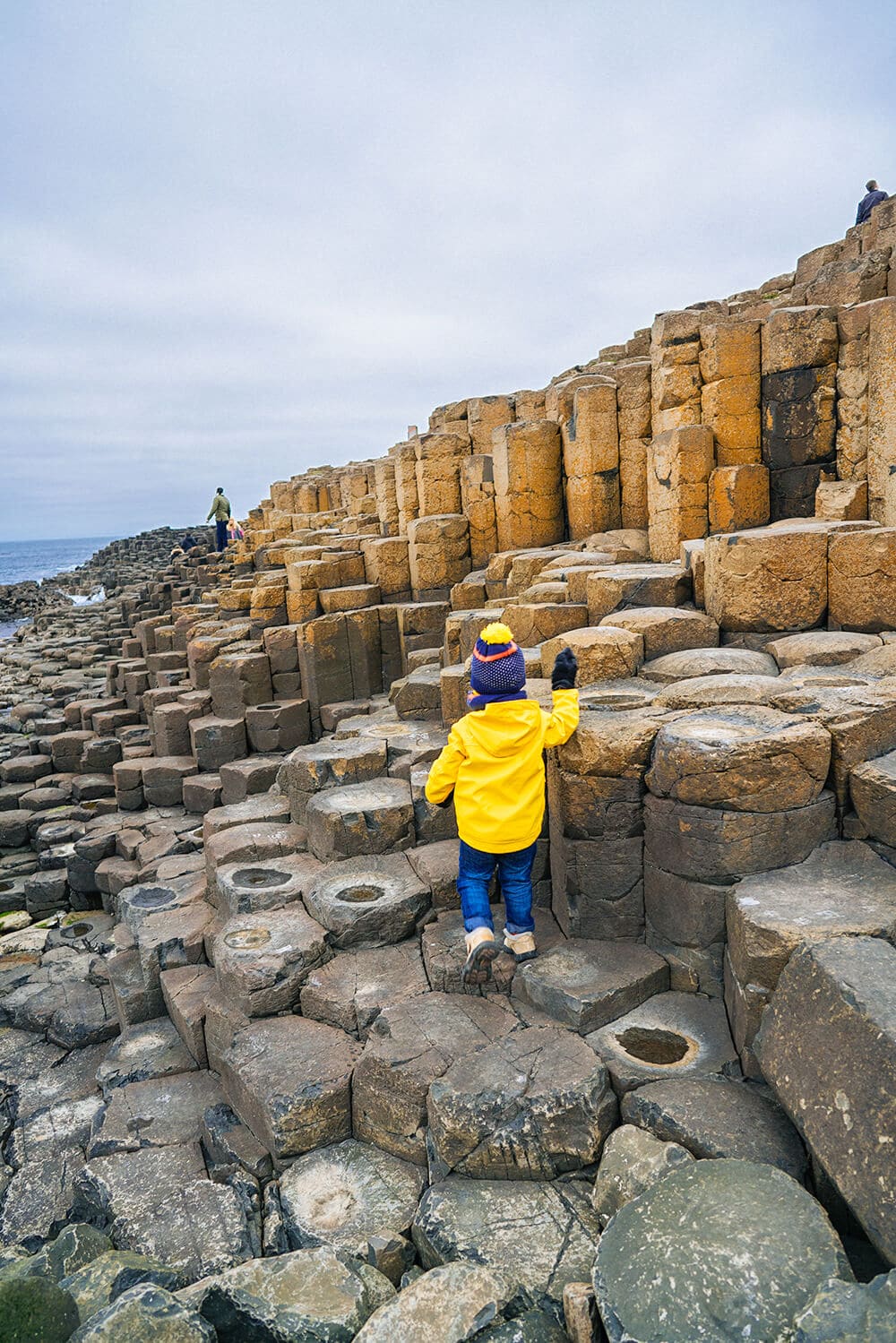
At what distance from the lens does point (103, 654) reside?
25.4 metres

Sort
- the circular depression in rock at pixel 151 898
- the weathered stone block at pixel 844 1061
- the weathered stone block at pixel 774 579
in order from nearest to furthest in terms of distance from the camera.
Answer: the weathered stone block at pixel 844 1061, the weathered stone block at pixel 774 579, the circular depression in rock at pixel 151 898

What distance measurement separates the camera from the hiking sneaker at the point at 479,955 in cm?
488

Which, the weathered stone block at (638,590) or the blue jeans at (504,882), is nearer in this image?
the blue jeans at (504,882)

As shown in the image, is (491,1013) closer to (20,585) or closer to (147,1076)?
(147,1076)

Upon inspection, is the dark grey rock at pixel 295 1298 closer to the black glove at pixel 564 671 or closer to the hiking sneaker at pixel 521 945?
the hiking sneaker at pixel 521 945

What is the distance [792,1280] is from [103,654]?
83.7 ft

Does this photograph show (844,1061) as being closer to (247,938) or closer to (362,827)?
(247,938)

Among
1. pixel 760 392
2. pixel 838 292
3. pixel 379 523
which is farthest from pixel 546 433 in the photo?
pixel 379 523

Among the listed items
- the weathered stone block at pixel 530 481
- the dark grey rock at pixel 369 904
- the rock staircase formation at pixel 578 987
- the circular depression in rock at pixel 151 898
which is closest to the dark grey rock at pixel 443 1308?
the rock staircase formation at pixel 578 987

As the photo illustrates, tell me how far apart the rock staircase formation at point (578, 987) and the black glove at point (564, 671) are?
1.32ft

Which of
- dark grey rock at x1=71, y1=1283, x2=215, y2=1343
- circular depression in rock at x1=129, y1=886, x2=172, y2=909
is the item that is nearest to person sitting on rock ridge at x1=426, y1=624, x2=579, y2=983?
dark grey rock at x1=71, y1=1283, x2=215, y2=1343

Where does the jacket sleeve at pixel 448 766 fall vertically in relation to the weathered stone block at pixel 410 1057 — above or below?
above

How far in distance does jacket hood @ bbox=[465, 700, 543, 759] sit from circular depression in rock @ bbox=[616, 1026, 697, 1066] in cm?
167

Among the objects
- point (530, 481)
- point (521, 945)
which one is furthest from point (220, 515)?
point (521, 945)
